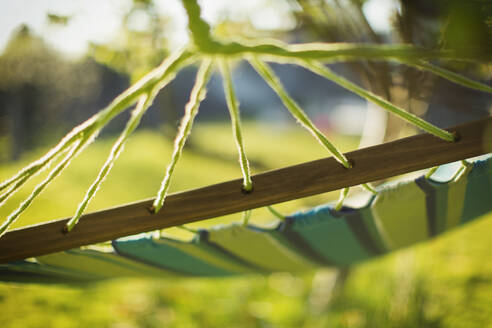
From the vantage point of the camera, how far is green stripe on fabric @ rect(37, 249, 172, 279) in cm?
78

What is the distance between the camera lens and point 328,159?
578mm

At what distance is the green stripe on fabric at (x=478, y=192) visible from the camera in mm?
690

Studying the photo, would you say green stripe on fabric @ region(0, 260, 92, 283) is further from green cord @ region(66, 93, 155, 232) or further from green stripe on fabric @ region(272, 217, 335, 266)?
green stripe on fabric @ region(272, 217, 335, 266)

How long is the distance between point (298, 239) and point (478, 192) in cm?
43

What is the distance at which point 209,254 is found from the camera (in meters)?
0.95

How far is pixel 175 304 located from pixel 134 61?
1.63m

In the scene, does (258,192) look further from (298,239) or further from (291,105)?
(298,239)

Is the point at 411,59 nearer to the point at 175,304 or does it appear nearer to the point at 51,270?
the point at 51,270

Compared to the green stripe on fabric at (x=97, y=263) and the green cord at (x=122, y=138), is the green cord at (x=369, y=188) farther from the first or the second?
the green stripe on fabric at (x=97, y=263)

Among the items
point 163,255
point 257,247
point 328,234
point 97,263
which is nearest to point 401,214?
point 328,234

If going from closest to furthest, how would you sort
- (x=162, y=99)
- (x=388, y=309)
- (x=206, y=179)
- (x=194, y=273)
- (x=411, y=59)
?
(x=411, y=59), (x=194, y=273), (x=388, y=309), (x=206, y=179), (x=162, y=99)

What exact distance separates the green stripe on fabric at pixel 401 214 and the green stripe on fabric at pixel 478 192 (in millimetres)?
97

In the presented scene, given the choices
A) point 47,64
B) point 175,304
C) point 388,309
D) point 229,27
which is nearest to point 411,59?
point 388,309

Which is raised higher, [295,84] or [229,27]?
[295,84]
